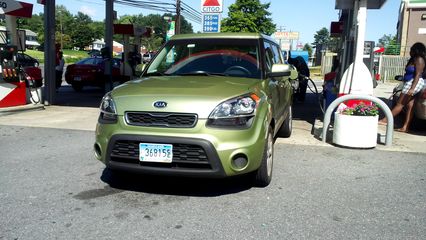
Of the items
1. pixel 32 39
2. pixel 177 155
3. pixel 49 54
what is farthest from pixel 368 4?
pixel 32 39

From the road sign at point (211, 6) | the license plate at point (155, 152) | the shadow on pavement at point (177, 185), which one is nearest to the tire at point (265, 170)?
the shadow on pavement at point (177, 185)

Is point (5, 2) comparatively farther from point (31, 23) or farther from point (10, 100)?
point (31, 23)

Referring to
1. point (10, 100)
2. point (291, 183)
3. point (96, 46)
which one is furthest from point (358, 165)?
point (96, 46)

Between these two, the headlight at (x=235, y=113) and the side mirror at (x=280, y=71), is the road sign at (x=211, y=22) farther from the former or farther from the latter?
the headlight at (x=235, y=113)

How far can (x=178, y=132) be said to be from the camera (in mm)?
3803

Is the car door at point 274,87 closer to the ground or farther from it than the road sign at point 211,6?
closer to the ground

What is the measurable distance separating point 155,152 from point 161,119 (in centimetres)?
32

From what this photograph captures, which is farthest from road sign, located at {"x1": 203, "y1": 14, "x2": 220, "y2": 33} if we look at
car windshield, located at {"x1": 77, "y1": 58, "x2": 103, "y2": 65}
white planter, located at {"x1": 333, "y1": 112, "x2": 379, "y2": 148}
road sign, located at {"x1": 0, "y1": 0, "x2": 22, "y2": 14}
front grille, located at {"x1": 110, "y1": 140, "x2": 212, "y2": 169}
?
car windshield, located at {"x1": 77, "y1": 58, "x2": 103, "y2": 65}

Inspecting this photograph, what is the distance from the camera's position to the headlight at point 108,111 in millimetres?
4094

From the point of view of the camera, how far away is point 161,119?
3904 millimetres

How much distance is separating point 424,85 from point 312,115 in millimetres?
3516

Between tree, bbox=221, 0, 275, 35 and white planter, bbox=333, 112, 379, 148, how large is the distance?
Result: 5567 centimetres

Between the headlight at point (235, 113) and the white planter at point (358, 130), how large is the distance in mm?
3159

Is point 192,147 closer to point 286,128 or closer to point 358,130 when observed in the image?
point 358,130
